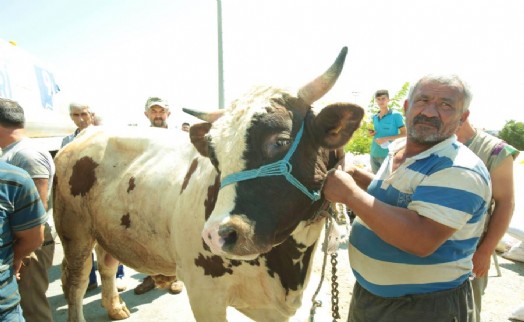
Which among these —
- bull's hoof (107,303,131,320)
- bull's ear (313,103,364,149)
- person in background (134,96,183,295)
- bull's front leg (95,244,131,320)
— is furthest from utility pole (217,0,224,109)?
bull's ear (313,103,364,149)

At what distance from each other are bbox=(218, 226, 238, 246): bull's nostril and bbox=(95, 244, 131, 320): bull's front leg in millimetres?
3236

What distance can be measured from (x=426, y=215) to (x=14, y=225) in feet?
7.70

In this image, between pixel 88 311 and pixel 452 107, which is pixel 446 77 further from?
pixel 88 311

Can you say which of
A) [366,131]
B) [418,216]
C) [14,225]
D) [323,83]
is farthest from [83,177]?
[366,131]

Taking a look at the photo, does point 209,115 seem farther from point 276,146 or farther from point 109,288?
point 109,288

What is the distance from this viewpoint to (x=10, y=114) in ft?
9.46

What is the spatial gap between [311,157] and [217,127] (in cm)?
54

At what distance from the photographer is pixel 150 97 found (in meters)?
5.60

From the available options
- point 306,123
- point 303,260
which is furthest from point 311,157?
point 303,260

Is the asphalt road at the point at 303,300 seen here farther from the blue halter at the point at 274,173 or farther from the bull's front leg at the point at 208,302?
the blue halter at the point at 274,173

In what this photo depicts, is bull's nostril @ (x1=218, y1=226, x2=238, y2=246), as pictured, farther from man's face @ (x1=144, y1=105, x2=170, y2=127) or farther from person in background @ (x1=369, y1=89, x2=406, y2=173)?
person in background @ (x1=369, y1=89, x2=406, y2=173)

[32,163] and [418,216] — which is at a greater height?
[418,216]

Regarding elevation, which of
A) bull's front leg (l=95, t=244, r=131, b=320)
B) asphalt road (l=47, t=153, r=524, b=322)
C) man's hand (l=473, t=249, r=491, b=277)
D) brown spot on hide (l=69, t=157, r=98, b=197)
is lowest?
asphalt road (l=47, t=153, r=524, b=322)

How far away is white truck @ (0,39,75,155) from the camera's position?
6.27m
